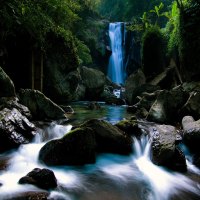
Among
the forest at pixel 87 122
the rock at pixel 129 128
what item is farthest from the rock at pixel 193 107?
the rock at pixel 129 128

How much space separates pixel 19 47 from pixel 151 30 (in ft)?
31.4

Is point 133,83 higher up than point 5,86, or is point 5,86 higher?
Answer: point 5,86

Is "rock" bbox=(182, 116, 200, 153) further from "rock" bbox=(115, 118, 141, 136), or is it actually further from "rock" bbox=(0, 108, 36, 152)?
"rock" bbox=(0, 108, 36, 152)

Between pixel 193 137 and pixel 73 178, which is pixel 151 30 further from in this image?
pixel 73 178

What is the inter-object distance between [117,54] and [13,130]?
23.7 meters

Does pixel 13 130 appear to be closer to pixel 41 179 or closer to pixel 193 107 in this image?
pixel 41 179

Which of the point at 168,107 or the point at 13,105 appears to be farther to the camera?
the point at 168,107

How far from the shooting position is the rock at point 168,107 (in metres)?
10.8

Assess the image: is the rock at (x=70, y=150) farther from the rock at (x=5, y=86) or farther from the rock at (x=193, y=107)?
the rock at (x=193, y=107)

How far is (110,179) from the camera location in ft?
20.3

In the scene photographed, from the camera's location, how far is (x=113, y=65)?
29828 millimetres

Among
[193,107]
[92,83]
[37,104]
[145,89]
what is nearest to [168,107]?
[193,107]

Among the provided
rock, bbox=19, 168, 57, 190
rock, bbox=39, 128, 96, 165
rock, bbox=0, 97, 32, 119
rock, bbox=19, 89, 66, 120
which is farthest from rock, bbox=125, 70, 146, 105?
rock, bbox=19, 168, 57, 190

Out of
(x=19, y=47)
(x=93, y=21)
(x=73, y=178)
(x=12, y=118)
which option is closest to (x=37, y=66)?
(x=19, y=47)
